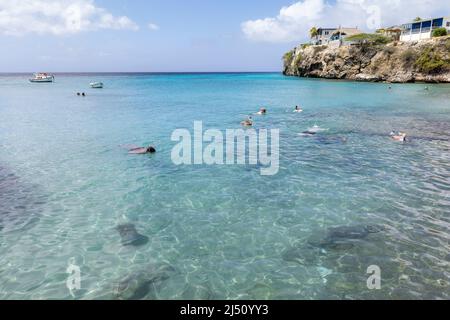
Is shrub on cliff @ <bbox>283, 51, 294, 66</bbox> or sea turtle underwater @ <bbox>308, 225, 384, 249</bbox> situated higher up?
shrub on cliff @ <bbox>283, 51, 294, 66</bbox>

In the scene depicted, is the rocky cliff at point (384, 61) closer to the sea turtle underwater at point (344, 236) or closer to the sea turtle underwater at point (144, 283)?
the sea turtle underwater at point (344, 236)

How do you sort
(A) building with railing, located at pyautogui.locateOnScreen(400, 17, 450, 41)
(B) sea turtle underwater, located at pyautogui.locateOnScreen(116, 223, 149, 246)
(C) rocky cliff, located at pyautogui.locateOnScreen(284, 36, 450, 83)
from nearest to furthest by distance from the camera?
(B) sea turtle underwater, located at pyautogui.locateOnScreen(116, 223, 149, 246) < (C) rocky cliff, located at pyautogui.locateOnScreen(284, 36, 450, 83) < (A) building with railing, located at pyautogui.locateOnScreen(400, 17, 450, 41)

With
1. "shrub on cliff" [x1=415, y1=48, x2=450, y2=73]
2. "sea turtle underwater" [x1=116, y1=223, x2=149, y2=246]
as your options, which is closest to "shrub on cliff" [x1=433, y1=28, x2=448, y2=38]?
"shrub on cliff" [x1=415, y1=48, x2=450, y2=73]

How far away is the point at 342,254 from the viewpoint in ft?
32.7

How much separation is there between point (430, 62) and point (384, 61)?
14.4 meters

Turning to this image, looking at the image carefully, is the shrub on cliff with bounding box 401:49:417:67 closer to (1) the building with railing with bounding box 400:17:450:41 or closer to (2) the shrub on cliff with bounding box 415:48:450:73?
(2) the shrub on cliff with bounding box 415:48:450:73

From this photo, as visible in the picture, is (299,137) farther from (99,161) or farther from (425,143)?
(99,161)

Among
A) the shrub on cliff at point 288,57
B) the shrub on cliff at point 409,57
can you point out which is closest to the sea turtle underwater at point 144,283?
the shrub on cliff at point 409,57

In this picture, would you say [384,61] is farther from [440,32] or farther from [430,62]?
[440,32]

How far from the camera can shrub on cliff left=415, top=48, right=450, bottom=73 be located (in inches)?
3355

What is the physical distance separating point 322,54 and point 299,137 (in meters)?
104

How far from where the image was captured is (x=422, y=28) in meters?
97.4

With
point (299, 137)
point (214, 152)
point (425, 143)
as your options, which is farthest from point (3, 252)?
point (425, 143)

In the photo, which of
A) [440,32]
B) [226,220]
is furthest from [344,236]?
[440,32]
